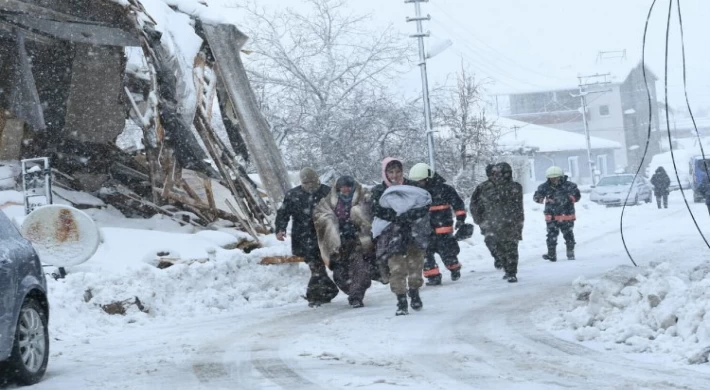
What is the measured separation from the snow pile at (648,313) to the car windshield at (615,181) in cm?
3302

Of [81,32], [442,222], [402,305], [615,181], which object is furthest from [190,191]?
[615,181]

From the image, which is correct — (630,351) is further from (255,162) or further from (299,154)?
(299,154)

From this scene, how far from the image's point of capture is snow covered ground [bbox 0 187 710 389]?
23.6 ft

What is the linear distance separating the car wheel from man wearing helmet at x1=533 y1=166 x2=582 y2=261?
11.1 m

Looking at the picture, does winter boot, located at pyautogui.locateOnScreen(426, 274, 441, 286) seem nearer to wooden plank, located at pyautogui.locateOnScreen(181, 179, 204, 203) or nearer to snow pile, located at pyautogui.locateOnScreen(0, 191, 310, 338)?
snow pile, located at pyautogui.locateOnScreen(0, 191, 310, 338)

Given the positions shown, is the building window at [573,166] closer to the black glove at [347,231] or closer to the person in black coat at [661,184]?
the person in black coat at [661,184]

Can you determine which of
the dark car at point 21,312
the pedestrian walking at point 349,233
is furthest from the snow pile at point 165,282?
the dark car at point 21,312

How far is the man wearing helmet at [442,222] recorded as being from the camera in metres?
14.4

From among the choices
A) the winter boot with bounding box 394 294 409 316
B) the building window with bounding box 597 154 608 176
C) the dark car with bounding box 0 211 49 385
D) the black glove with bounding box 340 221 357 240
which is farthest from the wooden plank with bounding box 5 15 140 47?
the building window with bounding box 597 154 608 176

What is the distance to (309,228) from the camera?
1326cm

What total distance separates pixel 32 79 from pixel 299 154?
742 inches

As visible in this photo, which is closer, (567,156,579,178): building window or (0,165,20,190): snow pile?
(0,165,20,190): snow pile

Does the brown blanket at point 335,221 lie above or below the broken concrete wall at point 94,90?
below

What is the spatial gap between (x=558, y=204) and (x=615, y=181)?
26.1 m
